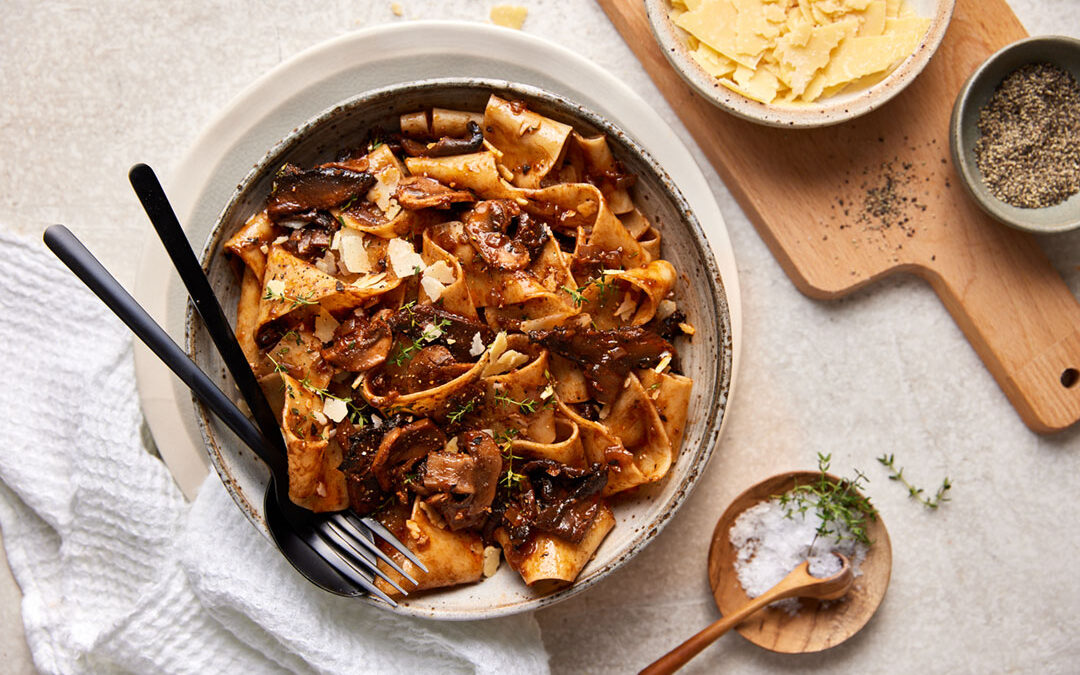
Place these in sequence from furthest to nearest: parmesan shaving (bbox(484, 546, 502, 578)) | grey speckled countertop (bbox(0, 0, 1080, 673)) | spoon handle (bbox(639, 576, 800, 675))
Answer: grey speckled countertop (bbox(0, 0, 1080, 673))
spoon handle (bbox(639, 576, 800, 675))
parmesan shaving (bbox(484, 546, 502, 578))

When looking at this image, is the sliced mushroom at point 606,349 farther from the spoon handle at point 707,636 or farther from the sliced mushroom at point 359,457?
the spoon handle at point 707,636

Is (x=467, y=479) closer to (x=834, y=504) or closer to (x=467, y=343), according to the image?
(x=467, y=343)

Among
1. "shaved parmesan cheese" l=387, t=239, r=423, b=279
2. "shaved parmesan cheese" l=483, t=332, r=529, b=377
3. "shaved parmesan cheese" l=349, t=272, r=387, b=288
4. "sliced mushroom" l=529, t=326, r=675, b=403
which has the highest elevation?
"shaved parmesan cheese" l=387, t=239, r=423, b=279

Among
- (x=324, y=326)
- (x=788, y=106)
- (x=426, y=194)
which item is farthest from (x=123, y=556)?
(x=788, y=106)

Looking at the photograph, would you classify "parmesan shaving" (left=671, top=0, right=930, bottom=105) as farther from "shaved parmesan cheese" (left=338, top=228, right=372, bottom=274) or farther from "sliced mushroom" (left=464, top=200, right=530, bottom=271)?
"shaved parmesan cheese" (left=338, top=228, right=372, bottom=274)

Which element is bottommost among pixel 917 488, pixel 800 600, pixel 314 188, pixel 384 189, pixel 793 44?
pixel 800 600

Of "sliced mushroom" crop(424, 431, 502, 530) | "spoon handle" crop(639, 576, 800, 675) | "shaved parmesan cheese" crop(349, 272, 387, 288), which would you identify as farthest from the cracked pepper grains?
"shaved parmesan cheese" crop(349, 272, 387, 288)

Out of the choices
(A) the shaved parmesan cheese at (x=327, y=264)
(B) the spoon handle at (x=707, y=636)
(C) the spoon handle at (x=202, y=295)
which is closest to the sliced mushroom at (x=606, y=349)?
(A) the shaved parmesan cheese at (x=327, y=264)
